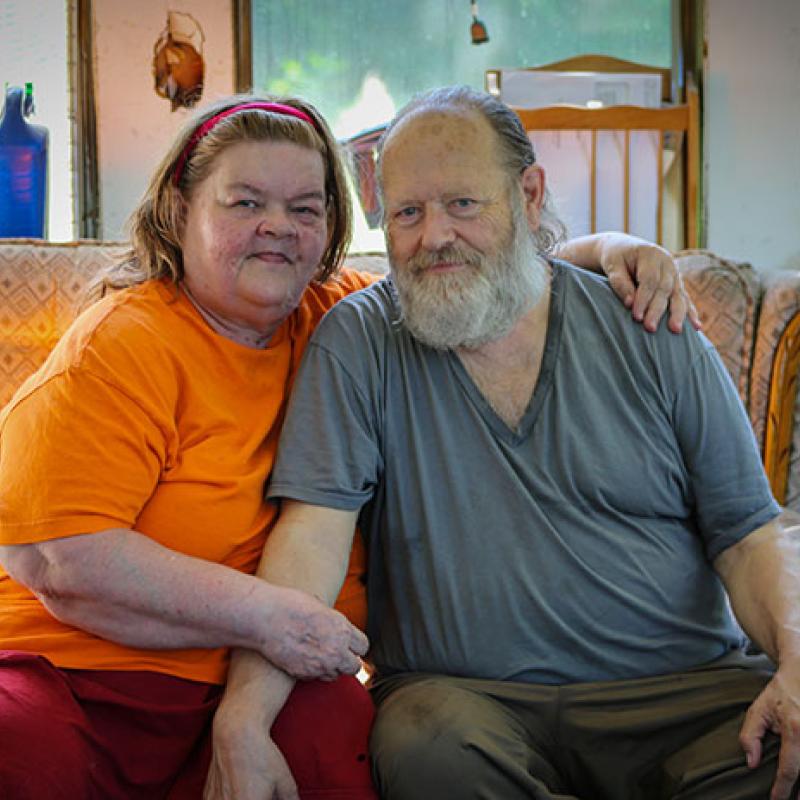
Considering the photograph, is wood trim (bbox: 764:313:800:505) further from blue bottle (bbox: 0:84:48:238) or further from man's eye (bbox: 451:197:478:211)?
blue bottle (bbox: 0:84:48:238)

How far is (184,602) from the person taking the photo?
1.29m

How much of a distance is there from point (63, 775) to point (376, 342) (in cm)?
71

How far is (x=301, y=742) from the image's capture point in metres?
1.29

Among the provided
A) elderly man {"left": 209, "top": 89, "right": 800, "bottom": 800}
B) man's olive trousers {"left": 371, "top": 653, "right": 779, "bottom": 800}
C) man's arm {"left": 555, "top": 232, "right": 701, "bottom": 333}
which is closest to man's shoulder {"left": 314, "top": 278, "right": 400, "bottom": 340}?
elderly man {"left": 209, "top": 89, "right": 800, "bottom": 800}

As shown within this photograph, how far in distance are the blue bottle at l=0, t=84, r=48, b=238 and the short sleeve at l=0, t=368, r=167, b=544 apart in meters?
1.32

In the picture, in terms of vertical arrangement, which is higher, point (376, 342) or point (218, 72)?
point (218, 72)

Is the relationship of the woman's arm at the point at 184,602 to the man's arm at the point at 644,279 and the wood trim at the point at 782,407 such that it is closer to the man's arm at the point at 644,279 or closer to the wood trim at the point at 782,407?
the man's arm at the point at 644,279

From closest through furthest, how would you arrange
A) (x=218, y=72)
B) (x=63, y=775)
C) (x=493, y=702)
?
(x=63, y=775) → (x=493, y=702) → (x=218, y=72)

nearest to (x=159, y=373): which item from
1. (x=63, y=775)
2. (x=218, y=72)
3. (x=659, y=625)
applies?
(x=63, y=775)

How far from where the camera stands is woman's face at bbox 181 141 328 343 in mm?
1508

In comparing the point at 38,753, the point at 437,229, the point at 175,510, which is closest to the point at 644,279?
the point at 437,229

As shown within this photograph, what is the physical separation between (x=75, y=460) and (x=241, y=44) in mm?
2938

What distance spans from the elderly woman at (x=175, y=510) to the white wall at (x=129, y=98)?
2381 mm

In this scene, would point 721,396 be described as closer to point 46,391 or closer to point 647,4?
point 46,391
